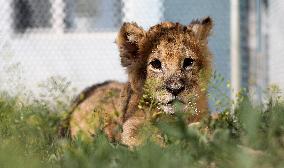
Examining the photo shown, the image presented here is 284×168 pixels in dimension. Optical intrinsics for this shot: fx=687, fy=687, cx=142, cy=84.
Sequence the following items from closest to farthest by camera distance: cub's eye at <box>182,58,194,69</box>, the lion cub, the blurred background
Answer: the lion cub, cub's eye at <box>182,58,194,69</box>, the blurred background

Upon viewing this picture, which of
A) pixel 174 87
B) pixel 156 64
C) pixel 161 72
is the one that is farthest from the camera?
pixel 156 64

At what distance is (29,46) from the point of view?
947cm

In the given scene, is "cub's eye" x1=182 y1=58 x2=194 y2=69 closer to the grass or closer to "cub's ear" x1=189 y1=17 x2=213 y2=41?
"cub's ear" x1=189 y1=17 x2=213 y2=41

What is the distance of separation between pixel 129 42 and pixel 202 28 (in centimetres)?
56

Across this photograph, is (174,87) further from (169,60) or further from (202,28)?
(202,28)

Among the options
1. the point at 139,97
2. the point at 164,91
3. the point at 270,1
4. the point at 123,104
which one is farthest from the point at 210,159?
the point at 270,1

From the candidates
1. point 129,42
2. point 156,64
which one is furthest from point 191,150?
point 129,42

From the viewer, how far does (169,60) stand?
4730 millimetres

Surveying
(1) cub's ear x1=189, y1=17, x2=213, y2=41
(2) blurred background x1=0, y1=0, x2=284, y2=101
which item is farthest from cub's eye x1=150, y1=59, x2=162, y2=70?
(2) blurred background x1=0, y1=0, x2=284, y2=101

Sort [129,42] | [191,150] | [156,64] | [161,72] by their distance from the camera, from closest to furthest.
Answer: [191,150] < [161,72] < [156,64] < [129,42]

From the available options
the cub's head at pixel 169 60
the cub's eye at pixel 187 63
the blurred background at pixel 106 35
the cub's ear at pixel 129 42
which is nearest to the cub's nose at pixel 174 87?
the cub's head at pixel 169 60

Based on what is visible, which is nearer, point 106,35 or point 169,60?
point 169,60

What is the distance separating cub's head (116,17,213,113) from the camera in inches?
176

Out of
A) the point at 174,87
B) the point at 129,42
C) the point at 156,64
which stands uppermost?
the point at 129,42
